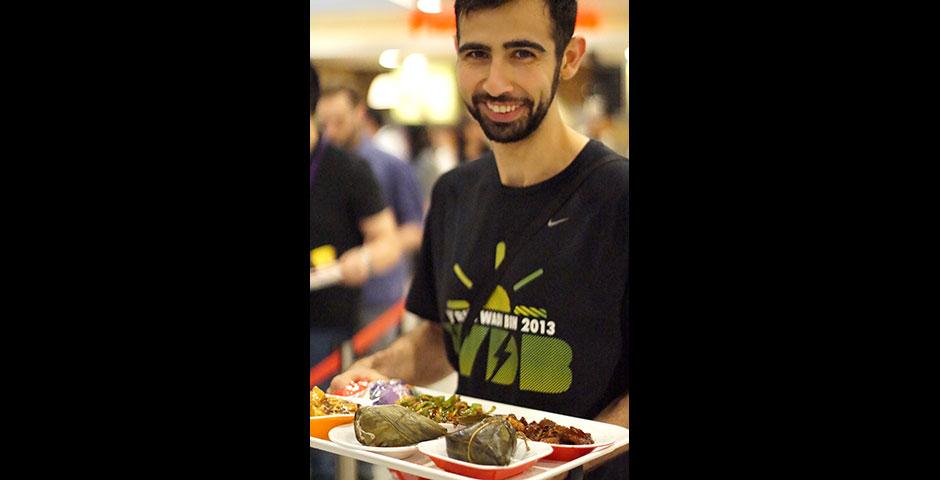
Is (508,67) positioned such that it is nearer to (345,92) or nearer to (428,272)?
(345,92)

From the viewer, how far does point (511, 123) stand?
3043 millimetres

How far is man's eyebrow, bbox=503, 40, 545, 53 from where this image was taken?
296cm

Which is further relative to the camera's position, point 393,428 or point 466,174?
point 466,174

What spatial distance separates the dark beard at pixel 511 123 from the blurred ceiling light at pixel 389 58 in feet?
0.75

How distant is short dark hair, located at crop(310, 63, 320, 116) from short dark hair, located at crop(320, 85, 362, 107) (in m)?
0.02

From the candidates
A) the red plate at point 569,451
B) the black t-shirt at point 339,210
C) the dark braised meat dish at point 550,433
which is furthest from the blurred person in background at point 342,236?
the red plate at point 569,451

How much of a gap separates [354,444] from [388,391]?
0.73 ft

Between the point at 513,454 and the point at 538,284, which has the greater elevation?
the point at 538,284

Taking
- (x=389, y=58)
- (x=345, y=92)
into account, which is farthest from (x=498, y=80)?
(x=345, y=92)

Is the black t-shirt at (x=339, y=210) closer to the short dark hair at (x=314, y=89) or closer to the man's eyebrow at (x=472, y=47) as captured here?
the short dark hair at (x=314, y=89)

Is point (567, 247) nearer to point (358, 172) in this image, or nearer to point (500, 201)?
point (500, 201)

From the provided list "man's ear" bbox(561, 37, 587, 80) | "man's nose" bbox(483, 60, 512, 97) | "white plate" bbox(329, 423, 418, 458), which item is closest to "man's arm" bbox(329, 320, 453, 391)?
"white plate" bbox(329, 423, 418, 458)

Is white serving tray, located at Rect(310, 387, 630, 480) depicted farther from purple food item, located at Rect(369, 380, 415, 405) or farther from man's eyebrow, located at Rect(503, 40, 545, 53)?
man's eyebrow, located at Rect(503, 40, 545, 53)

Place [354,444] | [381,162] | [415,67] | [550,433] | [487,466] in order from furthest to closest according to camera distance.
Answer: [381,162] < [415,67] < [354,444] < [550,433] < [487,466]
